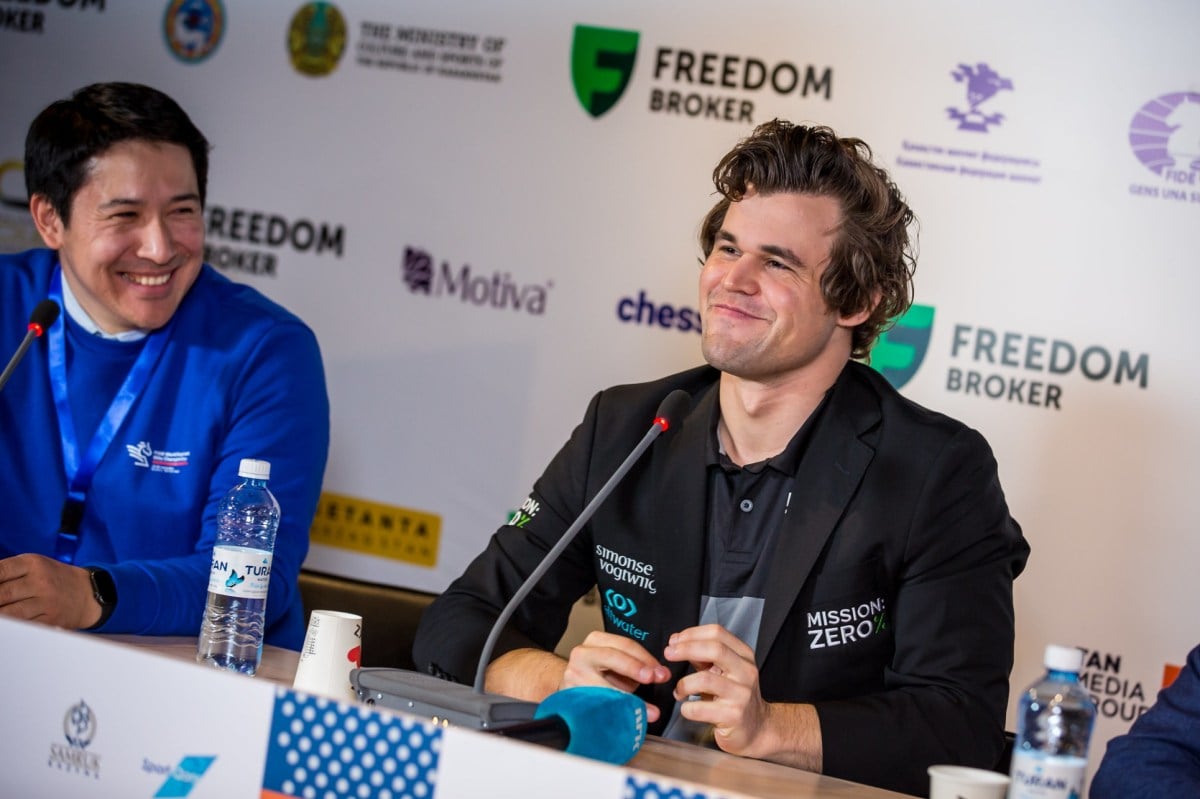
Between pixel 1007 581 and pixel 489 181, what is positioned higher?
pixel 489 181

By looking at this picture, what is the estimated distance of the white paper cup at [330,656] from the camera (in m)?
1.70

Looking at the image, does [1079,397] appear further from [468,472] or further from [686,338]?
[468,472]

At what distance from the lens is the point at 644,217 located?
3.26 meters

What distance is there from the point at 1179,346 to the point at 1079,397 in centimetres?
23

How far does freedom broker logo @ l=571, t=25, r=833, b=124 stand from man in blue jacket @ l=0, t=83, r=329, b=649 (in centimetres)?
112

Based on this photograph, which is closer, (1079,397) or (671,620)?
(671,620)

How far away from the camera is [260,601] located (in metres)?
1.92

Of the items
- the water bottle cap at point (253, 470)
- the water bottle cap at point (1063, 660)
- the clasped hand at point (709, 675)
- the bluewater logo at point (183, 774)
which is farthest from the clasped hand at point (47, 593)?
the water bottle cap at point (1063, 660)

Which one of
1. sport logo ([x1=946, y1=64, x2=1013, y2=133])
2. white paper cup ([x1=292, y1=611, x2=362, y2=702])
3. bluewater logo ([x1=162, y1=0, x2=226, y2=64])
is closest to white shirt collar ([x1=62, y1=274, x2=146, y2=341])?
white paper cup ([x1=292, y1=611, x2=362, y2=702])

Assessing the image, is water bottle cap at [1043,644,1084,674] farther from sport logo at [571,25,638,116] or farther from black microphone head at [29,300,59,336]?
sport logo at [571,25,638,116]

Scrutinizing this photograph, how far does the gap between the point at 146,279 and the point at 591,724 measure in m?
1.37

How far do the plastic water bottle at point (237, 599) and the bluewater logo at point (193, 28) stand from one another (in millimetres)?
1974

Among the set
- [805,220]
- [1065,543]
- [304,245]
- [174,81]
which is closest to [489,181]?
[304,245]

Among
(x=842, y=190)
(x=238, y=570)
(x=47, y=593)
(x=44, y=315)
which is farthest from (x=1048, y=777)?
(x=44, y=315)
